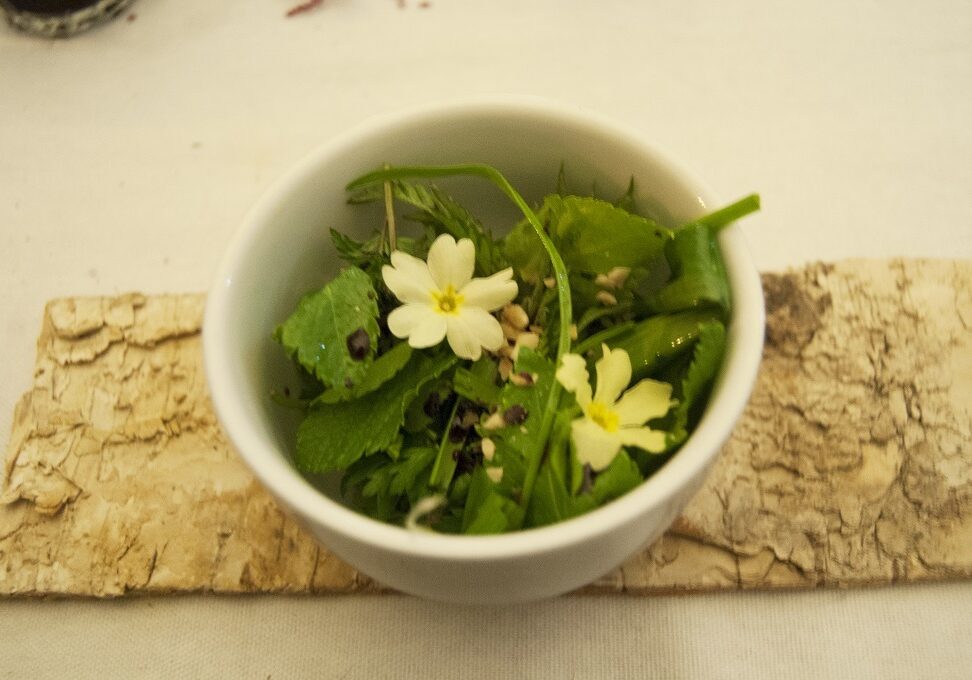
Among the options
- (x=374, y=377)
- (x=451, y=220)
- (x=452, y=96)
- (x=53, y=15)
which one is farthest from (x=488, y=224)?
(x=53, y=15)

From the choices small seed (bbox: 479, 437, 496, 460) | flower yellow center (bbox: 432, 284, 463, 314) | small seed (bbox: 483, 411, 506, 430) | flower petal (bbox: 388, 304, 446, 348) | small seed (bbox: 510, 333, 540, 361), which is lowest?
small seed (bbox: 479, 437, 496, 460)

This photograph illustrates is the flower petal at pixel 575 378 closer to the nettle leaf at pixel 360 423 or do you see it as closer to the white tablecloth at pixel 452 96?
the nettle leaf at pixel 360 423

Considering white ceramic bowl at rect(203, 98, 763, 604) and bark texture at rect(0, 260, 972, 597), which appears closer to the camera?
white ceramic bowl at rect(203, 98, 763, 604)

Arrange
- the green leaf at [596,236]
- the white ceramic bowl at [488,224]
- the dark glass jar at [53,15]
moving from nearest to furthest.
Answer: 1. the white ceramic bowl at [488,224]
2. the green leaf at [596,236]
3. the dark glass jar at [53,15]

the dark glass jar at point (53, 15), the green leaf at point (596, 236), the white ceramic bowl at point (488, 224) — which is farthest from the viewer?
the dark glass jar at point (53, 15)

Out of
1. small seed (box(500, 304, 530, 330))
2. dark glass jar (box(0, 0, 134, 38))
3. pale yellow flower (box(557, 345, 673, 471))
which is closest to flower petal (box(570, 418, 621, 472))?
pale yellow flower (box(557, 345, 673, 471))

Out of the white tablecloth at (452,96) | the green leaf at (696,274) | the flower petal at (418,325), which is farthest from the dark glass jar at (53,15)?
the green leaf at (696,274)

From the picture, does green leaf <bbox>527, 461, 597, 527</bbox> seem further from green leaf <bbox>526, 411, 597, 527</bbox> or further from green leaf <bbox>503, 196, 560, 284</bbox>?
green leaf <bbox>503, 196, 560, 284</bbox>
